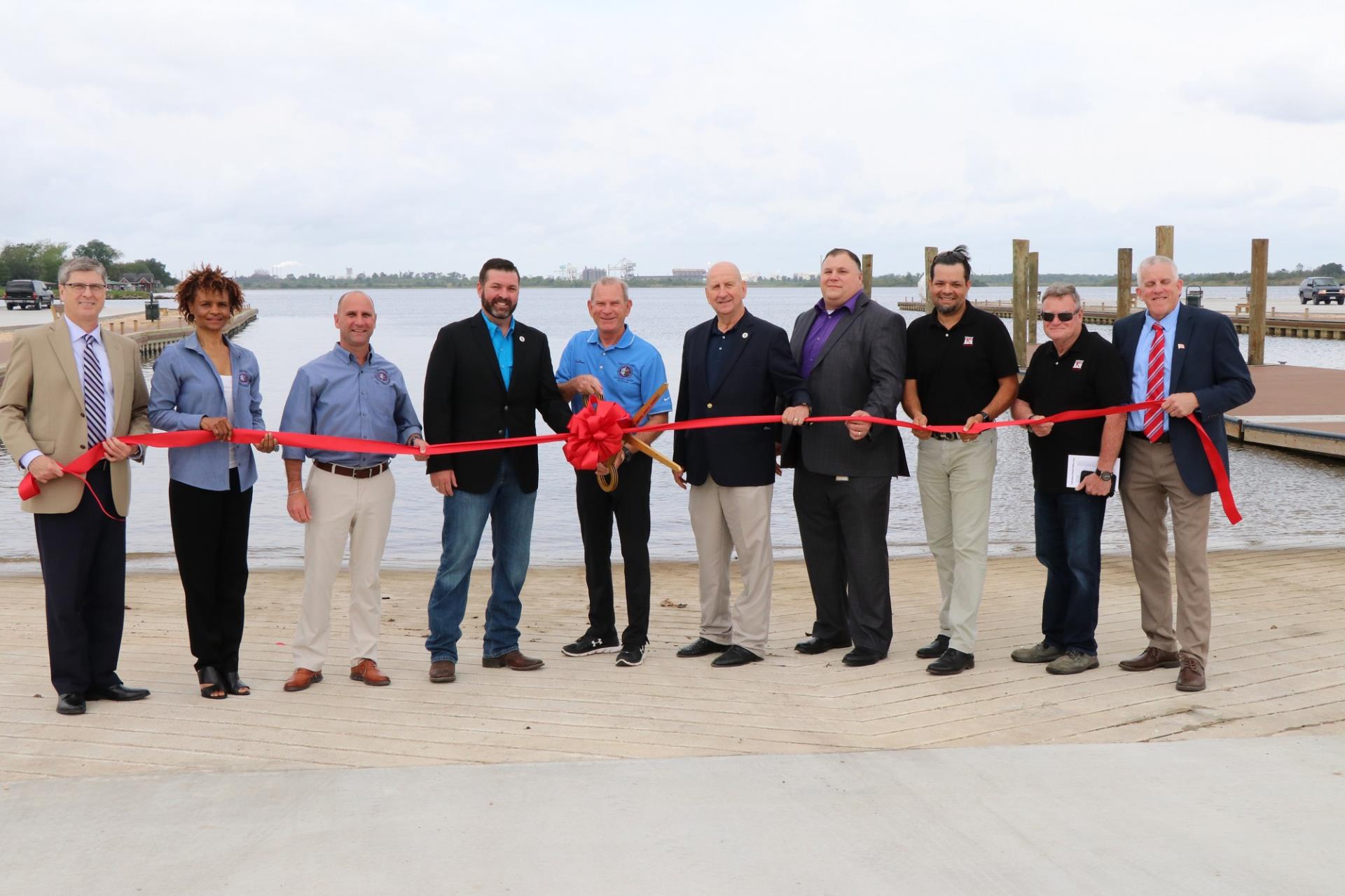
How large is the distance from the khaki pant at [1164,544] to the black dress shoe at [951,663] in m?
0.85

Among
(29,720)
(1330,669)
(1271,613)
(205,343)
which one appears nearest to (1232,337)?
(1330,669)

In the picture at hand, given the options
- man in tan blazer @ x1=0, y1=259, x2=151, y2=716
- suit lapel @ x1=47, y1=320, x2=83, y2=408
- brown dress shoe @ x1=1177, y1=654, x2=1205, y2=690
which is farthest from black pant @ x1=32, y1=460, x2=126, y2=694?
brown dress shoe @ x1=1177, y1=654, x2=1205, y2=690

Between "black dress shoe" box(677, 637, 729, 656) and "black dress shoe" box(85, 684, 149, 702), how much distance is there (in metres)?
2.48

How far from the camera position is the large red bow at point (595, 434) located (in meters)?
5.53

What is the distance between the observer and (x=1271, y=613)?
260 inches

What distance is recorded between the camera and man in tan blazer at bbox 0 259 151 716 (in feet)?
16.0

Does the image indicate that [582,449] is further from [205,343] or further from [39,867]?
[39,867]

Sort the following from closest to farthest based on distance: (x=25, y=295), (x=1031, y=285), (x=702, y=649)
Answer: (x=702, y=649), (x=1031, y=285), (x=25, y=295)

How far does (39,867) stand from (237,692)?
183cm

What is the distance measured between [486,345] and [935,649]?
262 centimetres

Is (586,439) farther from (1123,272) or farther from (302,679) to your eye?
(1123,272)

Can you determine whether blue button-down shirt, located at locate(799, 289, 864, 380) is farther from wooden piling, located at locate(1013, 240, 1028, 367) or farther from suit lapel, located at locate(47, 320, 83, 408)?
wooden piling, located at locate(1013, 240, 1028, 367)

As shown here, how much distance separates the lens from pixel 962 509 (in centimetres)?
571

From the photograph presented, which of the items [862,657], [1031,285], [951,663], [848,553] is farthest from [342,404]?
[1031,285]
